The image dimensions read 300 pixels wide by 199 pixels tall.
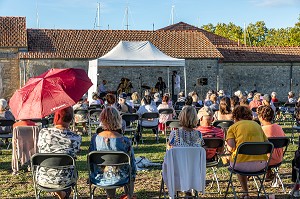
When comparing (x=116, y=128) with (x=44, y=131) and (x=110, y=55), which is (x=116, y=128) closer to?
(x=44, y=131)

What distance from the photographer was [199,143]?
540 cm

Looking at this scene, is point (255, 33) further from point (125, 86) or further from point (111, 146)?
point (111, 146)

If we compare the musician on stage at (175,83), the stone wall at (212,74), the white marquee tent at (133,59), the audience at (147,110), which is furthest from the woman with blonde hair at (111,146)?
the stone wall at (212,74)

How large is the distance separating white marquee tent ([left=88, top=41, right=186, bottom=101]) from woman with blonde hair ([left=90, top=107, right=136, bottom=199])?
1172 centimetres

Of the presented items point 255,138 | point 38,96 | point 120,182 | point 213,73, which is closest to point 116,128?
point 120,182

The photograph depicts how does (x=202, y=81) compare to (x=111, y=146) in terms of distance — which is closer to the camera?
(x=111, y=146)

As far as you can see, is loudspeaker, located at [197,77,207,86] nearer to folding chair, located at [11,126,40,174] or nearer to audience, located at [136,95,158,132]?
audience, located at [136,95,158,132]

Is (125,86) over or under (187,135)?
over

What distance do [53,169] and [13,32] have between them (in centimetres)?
2238

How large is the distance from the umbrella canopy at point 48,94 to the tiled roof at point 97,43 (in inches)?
741

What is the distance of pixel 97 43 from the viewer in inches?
1044

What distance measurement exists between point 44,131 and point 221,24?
6390 cm

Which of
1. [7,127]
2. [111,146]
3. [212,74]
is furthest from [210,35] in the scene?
[111,146]

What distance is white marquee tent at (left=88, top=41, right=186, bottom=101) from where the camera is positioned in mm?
16938
